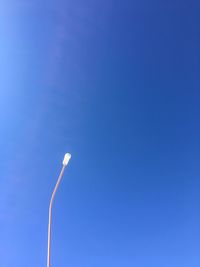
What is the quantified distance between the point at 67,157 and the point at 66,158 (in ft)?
0.16

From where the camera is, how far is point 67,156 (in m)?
8.35

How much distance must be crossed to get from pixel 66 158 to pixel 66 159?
3 cm

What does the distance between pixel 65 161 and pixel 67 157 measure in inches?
6.0

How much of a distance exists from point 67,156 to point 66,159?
9 cm

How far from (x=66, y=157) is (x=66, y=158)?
0.03 meters

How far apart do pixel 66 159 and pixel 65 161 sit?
8 cm

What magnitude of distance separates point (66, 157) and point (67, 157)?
3 centimetres

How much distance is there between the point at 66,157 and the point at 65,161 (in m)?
0.13

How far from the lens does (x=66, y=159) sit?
27.5 feet

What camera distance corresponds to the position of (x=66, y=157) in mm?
8359

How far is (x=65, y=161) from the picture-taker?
8.42 metres

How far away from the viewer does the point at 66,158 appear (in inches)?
329
